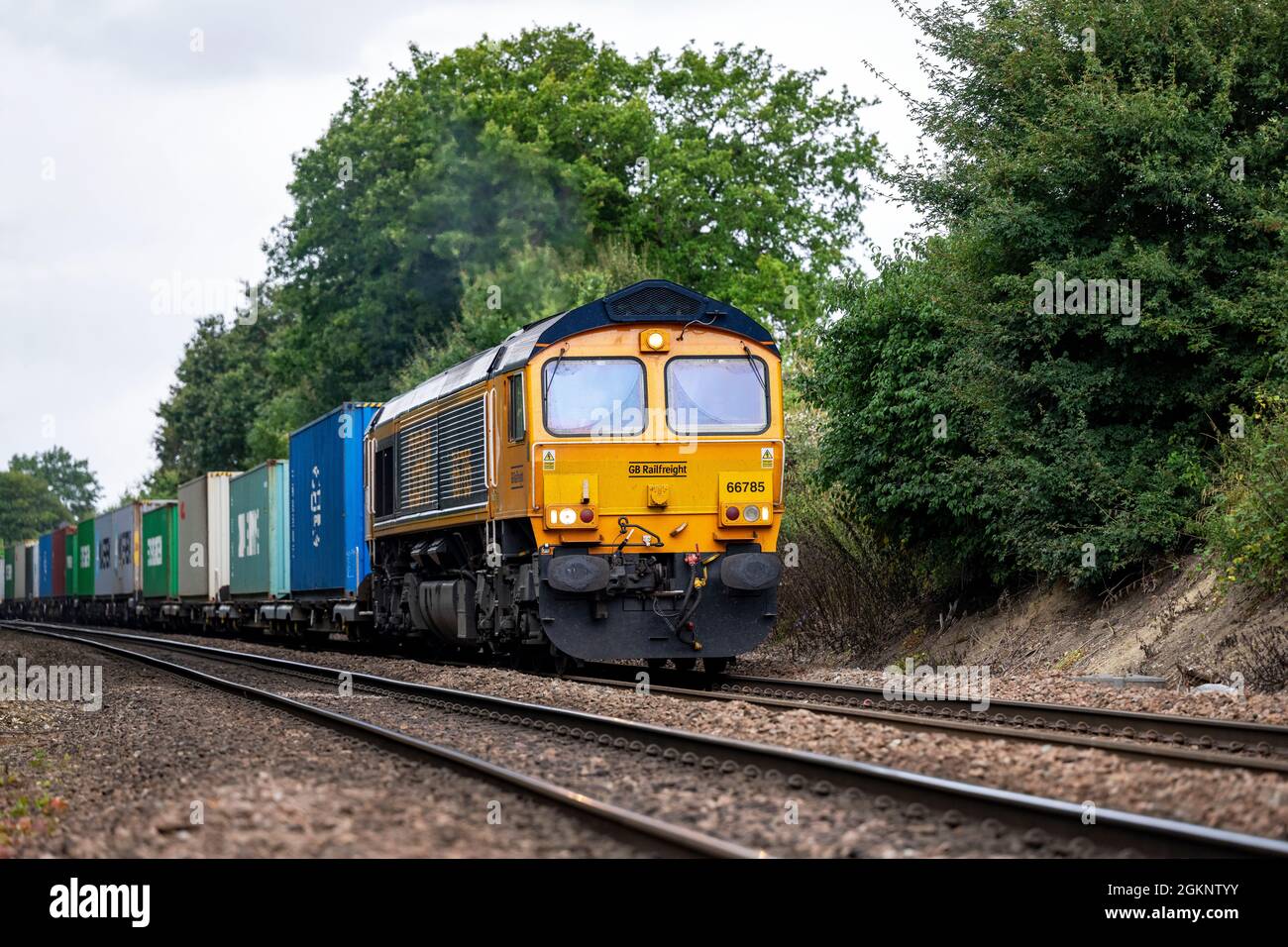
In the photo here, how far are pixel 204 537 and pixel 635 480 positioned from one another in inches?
847

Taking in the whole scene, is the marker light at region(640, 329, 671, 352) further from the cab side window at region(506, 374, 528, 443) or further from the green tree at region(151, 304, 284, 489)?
the green tree at region(151, 304, 284, 489)

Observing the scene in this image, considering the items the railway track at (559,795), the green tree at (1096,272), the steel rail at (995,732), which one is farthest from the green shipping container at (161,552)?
the steel rail at (995,732)

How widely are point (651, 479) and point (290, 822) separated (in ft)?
26.7

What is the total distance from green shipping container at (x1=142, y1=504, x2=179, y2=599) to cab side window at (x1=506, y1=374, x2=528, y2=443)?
2404 cm

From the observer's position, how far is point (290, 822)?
22.0 ft

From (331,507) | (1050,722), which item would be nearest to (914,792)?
(1050,722)

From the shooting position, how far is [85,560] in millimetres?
49750

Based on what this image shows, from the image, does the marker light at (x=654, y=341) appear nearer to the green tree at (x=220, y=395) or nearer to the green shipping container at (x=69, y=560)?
the green shipping container at (x=69, y=560)

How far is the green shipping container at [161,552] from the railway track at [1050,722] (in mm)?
25287

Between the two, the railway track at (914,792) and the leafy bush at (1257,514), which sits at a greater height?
the leafy bush at (1257,514)

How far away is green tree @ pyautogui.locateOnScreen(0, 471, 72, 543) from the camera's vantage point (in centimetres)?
14062

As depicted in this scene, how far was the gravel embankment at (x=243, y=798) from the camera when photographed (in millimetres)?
6344

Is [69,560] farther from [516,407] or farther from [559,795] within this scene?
[559,795]
